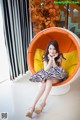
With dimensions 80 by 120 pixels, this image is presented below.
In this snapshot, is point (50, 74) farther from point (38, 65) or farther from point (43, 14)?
point (43, 14)

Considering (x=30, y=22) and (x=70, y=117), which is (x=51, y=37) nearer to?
(x=30, y=22)

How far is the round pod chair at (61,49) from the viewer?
1.29 m

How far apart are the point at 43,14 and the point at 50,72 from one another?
14.8 inches

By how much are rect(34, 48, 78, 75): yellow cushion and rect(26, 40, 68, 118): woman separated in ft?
0.17

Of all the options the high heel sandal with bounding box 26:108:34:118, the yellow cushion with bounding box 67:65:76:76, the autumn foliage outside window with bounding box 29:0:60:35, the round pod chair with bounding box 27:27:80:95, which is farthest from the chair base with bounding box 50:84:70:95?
the autumn foliage outside window with bounding box 29:0:60:35

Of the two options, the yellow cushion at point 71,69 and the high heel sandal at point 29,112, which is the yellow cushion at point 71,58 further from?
the high heel sandal at point 29,112

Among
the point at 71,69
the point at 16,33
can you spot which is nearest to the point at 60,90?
the point at 71,69

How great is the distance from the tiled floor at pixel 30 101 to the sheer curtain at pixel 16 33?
117mm

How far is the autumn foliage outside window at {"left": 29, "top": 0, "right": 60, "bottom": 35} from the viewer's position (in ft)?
3.90

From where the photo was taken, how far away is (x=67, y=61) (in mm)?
1362

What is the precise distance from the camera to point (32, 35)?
1.39m

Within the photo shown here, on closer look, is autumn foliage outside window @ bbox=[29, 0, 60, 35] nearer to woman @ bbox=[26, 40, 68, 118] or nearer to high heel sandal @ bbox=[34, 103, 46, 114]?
woman @ bbox=[26, 40, 68, 118]

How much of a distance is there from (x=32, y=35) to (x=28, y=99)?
456 millimetres

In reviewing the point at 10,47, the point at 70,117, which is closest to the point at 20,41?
the point at 10,47
